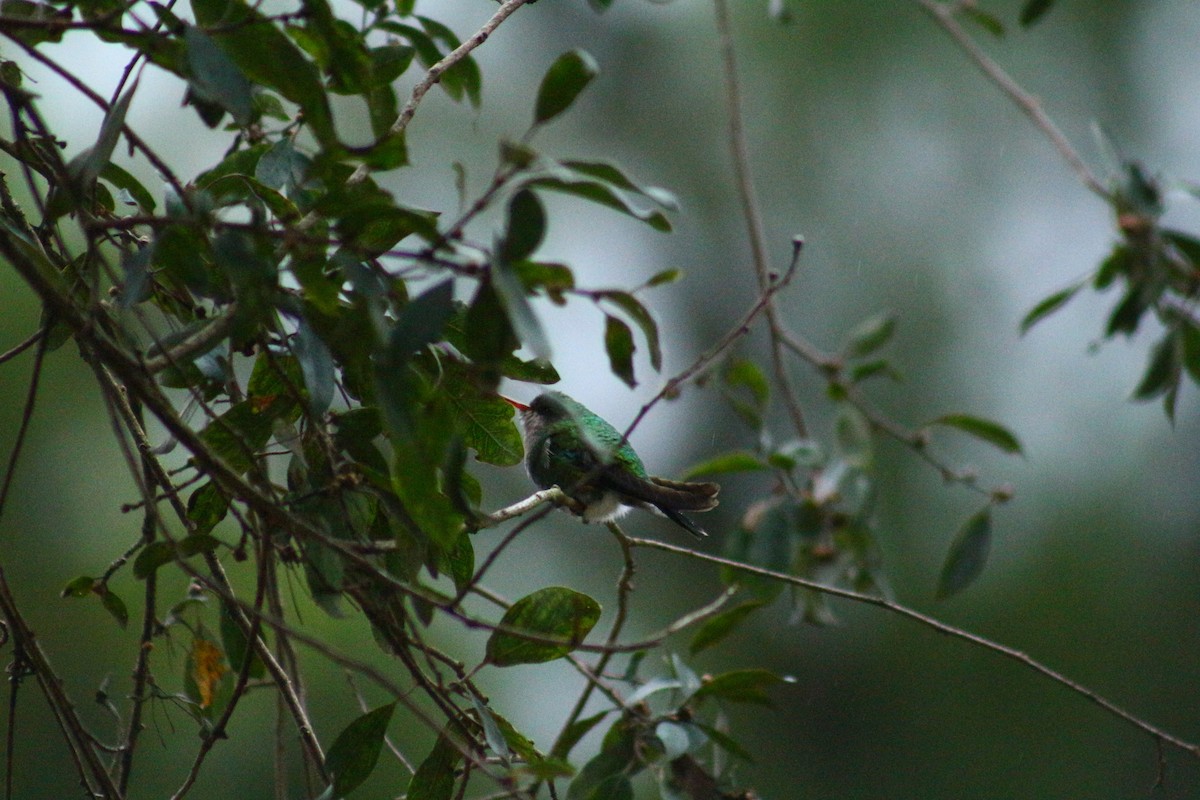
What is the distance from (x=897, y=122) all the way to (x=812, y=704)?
533cm

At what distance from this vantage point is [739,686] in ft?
6.31

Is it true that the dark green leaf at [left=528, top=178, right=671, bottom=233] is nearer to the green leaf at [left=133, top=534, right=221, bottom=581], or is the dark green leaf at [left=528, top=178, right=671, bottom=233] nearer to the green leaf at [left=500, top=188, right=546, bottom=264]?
the green leaf at [left=500, top=188, right=546, bottom=264]

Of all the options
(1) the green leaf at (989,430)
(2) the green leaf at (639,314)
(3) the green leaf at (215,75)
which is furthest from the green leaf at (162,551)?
(1) the green leaf at (989,430)

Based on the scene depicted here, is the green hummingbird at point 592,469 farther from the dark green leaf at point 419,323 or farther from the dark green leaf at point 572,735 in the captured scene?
the dark green leaf at point 419,323

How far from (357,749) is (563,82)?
1.08m

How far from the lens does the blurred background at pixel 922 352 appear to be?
28.4 feet

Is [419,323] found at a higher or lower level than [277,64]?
lower

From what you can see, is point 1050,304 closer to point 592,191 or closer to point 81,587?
point 592,191

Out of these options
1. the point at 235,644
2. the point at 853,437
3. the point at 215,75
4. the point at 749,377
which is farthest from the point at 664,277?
the point at 853,437

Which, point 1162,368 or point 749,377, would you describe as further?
point 749,377

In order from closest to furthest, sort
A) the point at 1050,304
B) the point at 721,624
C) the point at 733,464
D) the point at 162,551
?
the point at 162,551 < the point at 721,624 < the point at 1050,304 < the point at 733,464

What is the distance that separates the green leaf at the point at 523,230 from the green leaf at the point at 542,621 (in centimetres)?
83

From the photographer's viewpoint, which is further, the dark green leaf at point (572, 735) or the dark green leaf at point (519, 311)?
the dark green leaf at point (572, 735)

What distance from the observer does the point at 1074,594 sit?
895 centimetres
